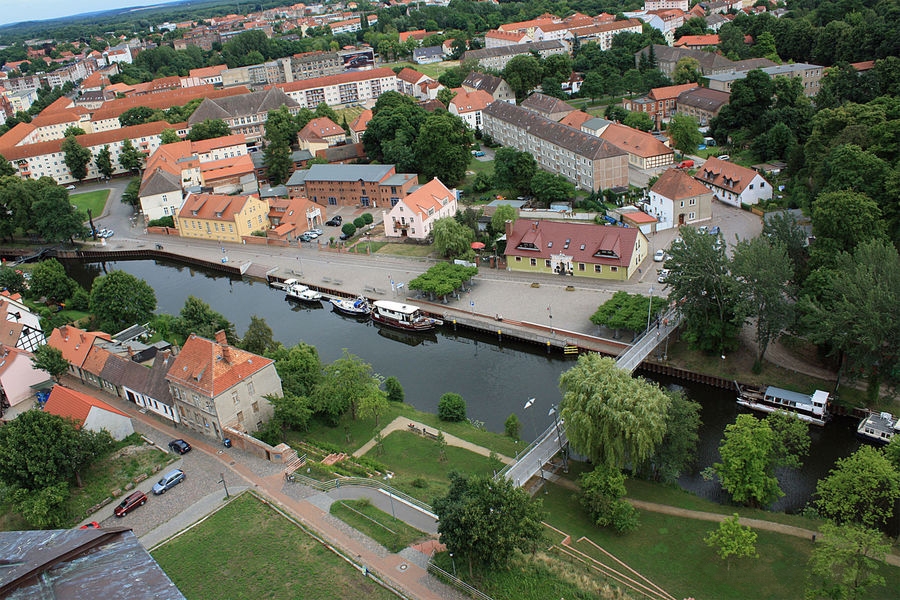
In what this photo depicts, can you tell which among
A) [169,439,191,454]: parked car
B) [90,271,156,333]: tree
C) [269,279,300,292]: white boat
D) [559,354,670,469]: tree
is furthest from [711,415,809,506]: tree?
[90,271,156,333]: tree

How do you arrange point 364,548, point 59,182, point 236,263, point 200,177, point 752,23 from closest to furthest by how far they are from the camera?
point 364,548 < point 236,263 < point 200,177 < point 59,182 < point 752,23

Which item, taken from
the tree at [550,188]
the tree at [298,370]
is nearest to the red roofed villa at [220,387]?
the tree at [298,370]

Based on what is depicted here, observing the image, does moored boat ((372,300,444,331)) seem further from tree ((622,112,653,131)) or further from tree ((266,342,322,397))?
tree ((622,112,653,131))

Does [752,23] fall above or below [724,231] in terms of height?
above

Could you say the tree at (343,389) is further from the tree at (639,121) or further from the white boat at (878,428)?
the tree at (639,121)

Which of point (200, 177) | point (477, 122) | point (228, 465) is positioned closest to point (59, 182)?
point (200, 177)

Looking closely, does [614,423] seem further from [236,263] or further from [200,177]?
[200,177]
